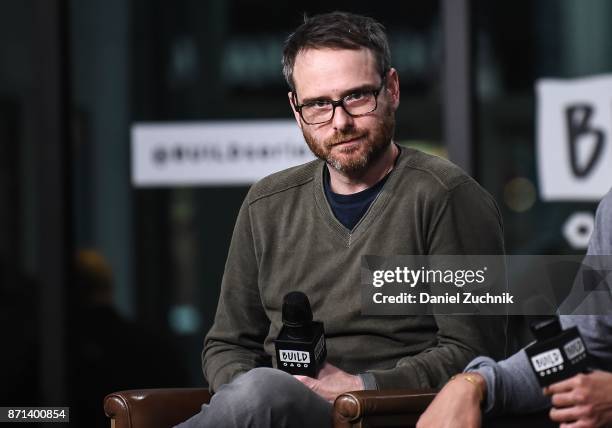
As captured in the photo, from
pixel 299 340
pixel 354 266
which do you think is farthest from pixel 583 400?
pixel 354 266

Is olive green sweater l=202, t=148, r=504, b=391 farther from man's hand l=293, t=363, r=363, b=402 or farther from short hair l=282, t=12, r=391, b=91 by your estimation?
short hair l=282, t=12, r=391, b=91

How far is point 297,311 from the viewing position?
109 inches

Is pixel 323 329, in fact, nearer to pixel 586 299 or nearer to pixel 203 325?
pixel 586 299

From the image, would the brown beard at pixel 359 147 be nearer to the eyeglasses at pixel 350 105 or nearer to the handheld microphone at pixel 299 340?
the eyeglasses at pixel 350 105

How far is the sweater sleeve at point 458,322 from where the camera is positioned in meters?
2.93

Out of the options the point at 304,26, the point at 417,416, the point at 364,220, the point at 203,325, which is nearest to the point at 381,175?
the point at 364,220

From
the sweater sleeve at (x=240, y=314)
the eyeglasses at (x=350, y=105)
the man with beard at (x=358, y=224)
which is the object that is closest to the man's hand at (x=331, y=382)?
the man with beard at (x=358, y=224)

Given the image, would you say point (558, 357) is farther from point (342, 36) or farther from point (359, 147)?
point (342, 36)

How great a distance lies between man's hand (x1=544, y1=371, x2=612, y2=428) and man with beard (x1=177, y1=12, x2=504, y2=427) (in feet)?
1.99

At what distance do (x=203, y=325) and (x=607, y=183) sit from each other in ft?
6.69

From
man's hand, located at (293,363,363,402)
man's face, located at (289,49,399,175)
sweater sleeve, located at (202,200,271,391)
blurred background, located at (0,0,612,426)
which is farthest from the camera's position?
blurred background, located at (0,0,612,426)

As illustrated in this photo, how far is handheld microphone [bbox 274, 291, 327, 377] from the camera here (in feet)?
9.12

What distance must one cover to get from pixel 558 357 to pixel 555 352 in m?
0.01

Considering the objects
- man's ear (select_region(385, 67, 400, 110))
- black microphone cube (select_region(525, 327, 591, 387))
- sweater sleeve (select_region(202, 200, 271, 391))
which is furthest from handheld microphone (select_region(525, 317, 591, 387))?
sweater sleeve (select_region(202, 200, 271, 391))
